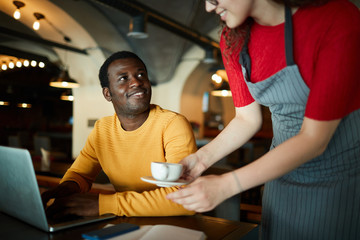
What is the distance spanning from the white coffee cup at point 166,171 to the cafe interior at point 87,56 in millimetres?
1991

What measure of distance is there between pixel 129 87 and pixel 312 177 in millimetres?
1069

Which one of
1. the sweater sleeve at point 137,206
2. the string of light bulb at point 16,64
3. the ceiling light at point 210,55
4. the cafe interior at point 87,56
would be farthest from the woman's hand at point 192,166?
the ceiling light at point 210,55

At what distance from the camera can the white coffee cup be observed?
2.92 ft

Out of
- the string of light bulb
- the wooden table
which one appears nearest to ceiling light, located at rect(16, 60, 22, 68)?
the string of light bulb

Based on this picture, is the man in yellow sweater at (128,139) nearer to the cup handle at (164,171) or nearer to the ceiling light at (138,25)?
the cup handle at (164,171)

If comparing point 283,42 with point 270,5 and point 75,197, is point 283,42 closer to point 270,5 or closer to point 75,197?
point 270,5

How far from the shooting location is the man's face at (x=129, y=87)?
1681mm

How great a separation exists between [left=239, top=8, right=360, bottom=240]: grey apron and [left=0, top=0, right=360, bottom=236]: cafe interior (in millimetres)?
1756

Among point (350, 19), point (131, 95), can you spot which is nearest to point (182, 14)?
point (131, 95)

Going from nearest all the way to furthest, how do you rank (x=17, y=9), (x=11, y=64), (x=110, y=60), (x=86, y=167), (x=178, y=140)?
(x=178, y=140)
(x=86, y=167)
(x=110, y=60)
(x=11, y=64)
(x=17, y=9)

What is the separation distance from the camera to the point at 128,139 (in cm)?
161

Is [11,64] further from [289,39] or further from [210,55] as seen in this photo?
[210,55]

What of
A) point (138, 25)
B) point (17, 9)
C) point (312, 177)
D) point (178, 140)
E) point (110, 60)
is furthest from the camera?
point (138, 25)

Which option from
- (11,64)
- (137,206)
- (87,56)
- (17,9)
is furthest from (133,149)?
(87,56)
